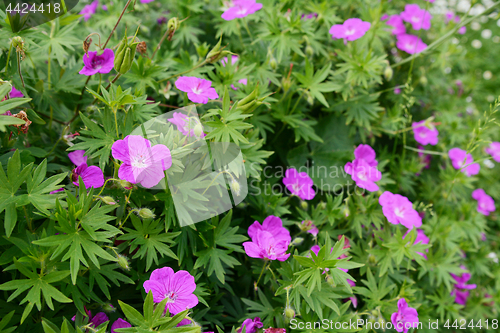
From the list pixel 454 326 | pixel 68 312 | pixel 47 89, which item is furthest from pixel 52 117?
pixel 454 326

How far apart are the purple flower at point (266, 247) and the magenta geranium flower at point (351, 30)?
3.51 ft

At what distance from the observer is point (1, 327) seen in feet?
3.21

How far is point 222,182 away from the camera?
48.0 inches

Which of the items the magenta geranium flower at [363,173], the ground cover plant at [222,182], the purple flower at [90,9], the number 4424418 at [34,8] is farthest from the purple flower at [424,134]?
the purple flower at [90,9]

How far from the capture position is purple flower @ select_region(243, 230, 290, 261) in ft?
4.00

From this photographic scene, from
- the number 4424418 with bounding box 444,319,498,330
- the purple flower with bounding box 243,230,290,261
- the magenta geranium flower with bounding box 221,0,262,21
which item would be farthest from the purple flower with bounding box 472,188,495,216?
the magenta geranium flower with bounding box 221,0,262,21

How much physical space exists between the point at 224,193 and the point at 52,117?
34.9 inches

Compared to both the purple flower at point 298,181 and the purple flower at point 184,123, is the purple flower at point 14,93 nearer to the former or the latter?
the purple flower at point 184,123

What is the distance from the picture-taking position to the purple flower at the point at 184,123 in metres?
1.16

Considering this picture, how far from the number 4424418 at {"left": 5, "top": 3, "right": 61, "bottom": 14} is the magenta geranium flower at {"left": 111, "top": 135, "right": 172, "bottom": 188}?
2.67ft

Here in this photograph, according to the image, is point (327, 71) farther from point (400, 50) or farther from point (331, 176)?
point (400, 50)

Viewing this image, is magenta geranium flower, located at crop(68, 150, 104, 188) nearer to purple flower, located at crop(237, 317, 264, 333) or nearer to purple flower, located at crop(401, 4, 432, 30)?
purple flower, located at crop(237, 317, 264, 333)

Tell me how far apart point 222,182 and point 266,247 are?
0.30m

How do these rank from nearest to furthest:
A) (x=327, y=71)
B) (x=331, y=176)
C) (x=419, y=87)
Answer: (x=327, y=71)
(x=331, y=176)
(x=419, y=87)
